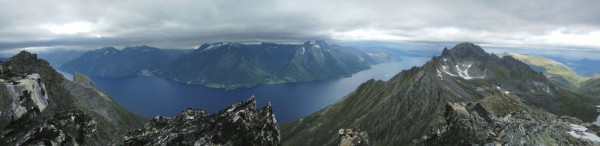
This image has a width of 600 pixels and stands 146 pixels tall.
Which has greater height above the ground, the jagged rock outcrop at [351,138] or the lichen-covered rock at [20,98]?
the lichen-covered rock at [20,98]

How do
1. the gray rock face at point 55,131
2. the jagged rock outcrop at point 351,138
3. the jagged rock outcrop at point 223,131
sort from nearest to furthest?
the gray rock face at point 55,131 → the jagged rock outcrop at point 223,131 → the jagged rock outcrop at point 351,138

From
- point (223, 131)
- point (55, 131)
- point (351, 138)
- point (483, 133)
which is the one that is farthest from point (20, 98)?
point (483, 133)

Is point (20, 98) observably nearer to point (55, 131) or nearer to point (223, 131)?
point (55, 131)

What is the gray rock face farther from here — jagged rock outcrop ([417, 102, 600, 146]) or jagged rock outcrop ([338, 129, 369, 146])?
jagged rock outcrop ([417, 102, 600, 146])

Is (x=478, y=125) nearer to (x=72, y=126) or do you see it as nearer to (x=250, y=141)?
(x=250, y=141)

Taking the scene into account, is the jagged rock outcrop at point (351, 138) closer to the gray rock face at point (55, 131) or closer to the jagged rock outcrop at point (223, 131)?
the jagged rock outcrop at point (223, 131)

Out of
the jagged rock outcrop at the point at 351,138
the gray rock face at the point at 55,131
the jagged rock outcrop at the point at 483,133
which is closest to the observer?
the gray rock face at the point at 55,131

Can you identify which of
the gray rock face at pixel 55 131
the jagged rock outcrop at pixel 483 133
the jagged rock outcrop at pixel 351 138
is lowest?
the jagged rock outcrop at pixel 483 133

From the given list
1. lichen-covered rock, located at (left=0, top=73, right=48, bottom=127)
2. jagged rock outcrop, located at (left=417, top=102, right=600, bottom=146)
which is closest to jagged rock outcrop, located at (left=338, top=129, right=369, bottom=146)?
jagged rock outcrop, located at (left=417, top=102, right=600, bottom=146)

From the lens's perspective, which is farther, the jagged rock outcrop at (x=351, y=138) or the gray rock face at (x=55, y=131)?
the jagged rock outcrop at (x=351, y=138)

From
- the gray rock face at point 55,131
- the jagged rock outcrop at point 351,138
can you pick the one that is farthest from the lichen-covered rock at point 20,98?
the jagged rock outcrop at point 351,138
